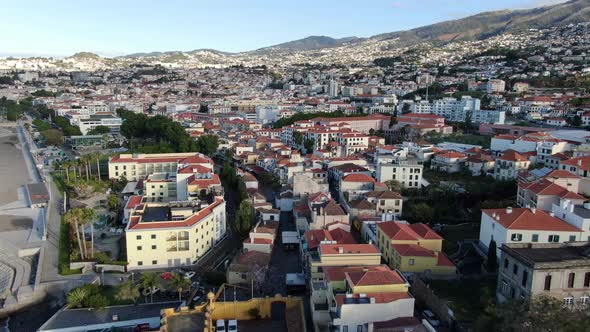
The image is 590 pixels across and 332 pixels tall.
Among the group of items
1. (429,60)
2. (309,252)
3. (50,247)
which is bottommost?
(50,247)

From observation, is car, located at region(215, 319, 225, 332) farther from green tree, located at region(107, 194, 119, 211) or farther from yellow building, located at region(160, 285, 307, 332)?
green tree, located at region(107, 194, 119, 211)

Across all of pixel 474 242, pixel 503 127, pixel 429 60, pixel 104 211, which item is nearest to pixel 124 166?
pixel 104 211

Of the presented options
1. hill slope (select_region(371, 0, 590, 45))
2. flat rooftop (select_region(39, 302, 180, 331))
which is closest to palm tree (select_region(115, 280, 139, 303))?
flat rooftop (select_region(39, 302, 180, 331))

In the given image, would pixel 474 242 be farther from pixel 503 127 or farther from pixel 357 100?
Answer: pixel 357 100

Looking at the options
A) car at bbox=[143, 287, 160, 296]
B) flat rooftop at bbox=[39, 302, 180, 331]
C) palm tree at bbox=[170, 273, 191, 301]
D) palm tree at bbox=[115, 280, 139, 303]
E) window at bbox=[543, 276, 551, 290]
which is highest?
window at bbox=[543, 276, 551, 290]

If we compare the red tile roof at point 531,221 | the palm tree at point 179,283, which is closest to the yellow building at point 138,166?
the palm tree at point 179,283

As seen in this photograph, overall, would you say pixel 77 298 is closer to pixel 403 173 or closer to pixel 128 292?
pixel 128 292

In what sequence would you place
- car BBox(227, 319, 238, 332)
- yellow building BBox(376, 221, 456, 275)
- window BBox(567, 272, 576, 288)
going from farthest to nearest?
yellow building BBox(376, 221, 456, 275) < car BBox(227, 319, 238, 332) < window BBox(567, 272, 576, 288)
